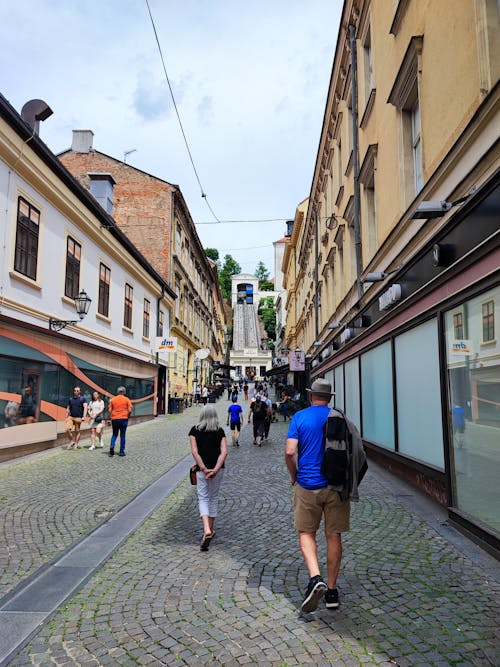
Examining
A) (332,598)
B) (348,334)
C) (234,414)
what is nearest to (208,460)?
(332,598)

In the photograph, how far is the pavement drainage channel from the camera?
11.7ft

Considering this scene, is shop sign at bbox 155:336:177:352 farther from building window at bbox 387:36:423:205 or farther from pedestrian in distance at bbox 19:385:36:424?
building window at bbox 387:36:423:205

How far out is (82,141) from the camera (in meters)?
30.1

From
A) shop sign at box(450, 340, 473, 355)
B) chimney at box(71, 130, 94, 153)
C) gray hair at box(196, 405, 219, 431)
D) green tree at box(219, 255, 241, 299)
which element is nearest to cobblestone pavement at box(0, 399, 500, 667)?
gray hair at box(196, 405, 219, 431)

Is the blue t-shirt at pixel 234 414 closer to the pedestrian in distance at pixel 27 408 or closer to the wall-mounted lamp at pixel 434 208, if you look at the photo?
the pedestrian in distance at pixel 27 408

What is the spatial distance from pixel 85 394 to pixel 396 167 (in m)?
11.5

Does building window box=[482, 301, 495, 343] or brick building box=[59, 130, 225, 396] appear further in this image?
brick building box=[59, 130, 225, 396]

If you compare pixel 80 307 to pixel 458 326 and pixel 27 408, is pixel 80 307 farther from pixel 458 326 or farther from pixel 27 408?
pixel 458 326

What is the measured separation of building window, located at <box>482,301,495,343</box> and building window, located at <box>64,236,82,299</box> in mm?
12797

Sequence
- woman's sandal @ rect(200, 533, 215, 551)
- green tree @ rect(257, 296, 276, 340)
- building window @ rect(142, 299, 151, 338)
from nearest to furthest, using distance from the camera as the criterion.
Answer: woman's sandal @ rect(200, 533, 215, 551) → building window @ rect(142, 299, 151, 338) → green tree @ rect(257, 296, 276, 340)

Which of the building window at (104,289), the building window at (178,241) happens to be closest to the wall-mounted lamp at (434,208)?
the building window at (104,289)

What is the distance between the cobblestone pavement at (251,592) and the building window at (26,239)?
6689mm

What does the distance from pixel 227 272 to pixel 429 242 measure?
11557 cm

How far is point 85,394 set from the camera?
1627cm
